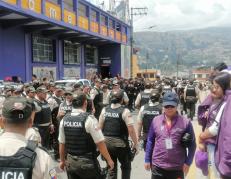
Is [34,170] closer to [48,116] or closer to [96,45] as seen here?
[48,116]

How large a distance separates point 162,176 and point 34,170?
2.59 meters

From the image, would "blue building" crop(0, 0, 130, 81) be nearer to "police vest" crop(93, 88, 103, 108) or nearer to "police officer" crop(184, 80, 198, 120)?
"police vest" crop(93, 88, 103, 108)

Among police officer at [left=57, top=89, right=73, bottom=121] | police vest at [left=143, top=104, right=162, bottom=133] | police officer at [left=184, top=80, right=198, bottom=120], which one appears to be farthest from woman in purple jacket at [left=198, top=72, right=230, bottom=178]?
police officer at [left=184, top=80, right=198, bottom=120]

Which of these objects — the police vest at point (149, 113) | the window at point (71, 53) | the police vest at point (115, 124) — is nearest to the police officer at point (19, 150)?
the police vest at point (115, 124)

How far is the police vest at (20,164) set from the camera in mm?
2676

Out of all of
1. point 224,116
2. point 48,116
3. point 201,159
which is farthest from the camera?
point 48,116

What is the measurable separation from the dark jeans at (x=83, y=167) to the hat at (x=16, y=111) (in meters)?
2.34

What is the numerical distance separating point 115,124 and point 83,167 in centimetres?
137

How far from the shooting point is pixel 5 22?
23.7 metres

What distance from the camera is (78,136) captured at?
5078 millimetres

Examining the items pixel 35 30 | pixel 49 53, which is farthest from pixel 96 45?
pixel 35 30

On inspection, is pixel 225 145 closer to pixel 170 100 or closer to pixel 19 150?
pixel 19 150

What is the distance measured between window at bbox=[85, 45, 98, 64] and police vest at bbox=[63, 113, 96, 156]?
35.5 meters

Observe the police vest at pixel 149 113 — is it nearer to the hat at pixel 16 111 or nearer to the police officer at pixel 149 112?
the police officer at pixel 149 112
